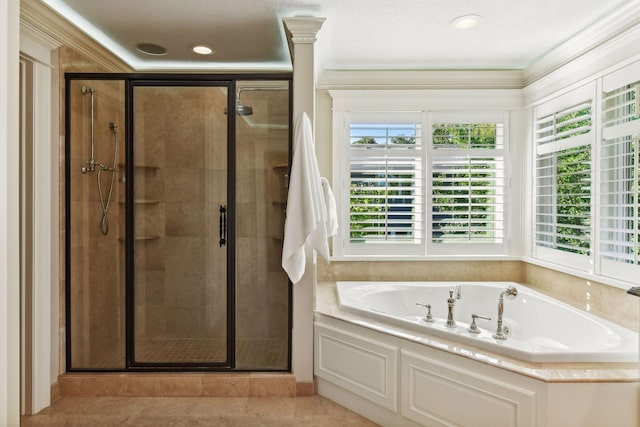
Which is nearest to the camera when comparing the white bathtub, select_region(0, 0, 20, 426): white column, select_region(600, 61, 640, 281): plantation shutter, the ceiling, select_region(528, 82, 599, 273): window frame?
select_region(0, 0, 20, 426): white column

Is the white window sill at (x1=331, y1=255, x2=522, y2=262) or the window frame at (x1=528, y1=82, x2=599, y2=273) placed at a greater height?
the window frame at (x1=528, y1=82, x2=599, y2=273)

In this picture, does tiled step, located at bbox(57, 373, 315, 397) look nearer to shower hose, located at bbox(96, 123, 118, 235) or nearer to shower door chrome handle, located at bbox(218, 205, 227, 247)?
shower door chrome handle, located at bbox(218, 205, 227, 247)

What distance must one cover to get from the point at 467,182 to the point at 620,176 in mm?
1126

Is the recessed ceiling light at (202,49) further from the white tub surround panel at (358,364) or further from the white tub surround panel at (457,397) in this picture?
the white tub surround panel at (457,397)

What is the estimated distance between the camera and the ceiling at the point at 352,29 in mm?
2264

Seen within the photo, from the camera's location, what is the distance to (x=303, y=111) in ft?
8.05

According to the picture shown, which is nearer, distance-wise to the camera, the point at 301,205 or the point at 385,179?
the point at 301,205

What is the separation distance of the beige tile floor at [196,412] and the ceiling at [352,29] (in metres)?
2.44

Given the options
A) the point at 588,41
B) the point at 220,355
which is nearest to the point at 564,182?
the point at 588,41

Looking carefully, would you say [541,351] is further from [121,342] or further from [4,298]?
[121,342]

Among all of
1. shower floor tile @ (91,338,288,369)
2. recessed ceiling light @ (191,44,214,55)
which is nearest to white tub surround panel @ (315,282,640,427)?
shower floor tile @ (91,338,288,369)

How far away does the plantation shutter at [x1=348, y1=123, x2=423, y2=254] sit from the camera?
130 inches

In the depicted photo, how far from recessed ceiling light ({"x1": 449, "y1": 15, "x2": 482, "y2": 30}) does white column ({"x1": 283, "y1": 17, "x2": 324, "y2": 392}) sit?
2.83ft

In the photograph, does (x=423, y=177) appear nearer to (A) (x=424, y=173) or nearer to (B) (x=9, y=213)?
(A) (x=424, y=173)
